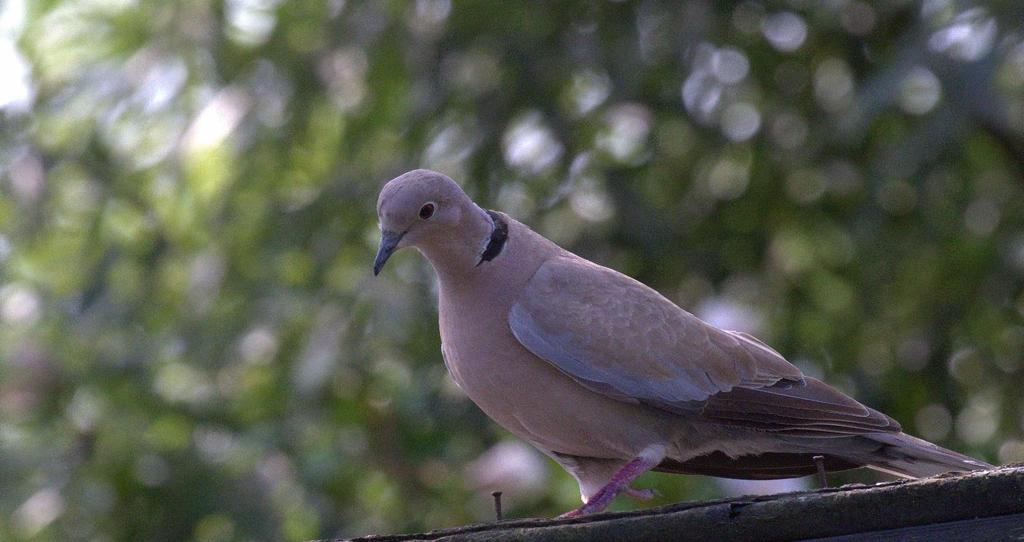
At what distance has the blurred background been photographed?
4742mm

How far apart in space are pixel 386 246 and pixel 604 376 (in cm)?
53

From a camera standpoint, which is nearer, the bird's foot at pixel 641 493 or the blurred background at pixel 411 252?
the bird's foot at pixel 641 493

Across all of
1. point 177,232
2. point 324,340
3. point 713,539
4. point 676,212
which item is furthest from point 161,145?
point 713,539

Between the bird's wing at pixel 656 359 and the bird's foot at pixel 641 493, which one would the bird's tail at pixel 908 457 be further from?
the bird's foot at pixel 641 493

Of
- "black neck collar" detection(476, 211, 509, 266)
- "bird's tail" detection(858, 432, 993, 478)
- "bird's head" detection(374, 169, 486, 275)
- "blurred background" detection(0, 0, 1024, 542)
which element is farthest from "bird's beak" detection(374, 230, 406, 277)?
"blurred background" detection(0, 0, 1024, 542)

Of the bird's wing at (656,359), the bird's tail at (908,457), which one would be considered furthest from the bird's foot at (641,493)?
the bird's tail at (908,457)

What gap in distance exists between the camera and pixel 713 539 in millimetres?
1987

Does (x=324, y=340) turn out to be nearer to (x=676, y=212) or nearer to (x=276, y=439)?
(x=276, y=439)

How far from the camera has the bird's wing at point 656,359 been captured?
2.66 metres

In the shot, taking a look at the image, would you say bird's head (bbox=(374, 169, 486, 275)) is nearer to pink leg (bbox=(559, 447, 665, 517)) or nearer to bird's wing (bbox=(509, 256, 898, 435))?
bird's wing (bbox=(509, 256, 898, 435))

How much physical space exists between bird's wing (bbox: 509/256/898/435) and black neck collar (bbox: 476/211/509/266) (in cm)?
10

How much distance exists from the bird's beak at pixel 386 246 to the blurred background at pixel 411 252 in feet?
6.27

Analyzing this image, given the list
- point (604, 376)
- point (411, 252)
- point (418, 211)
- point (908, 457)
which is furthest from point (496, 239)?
point (411, 252)

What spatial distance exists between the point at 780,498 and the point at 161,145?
14.3 feet
